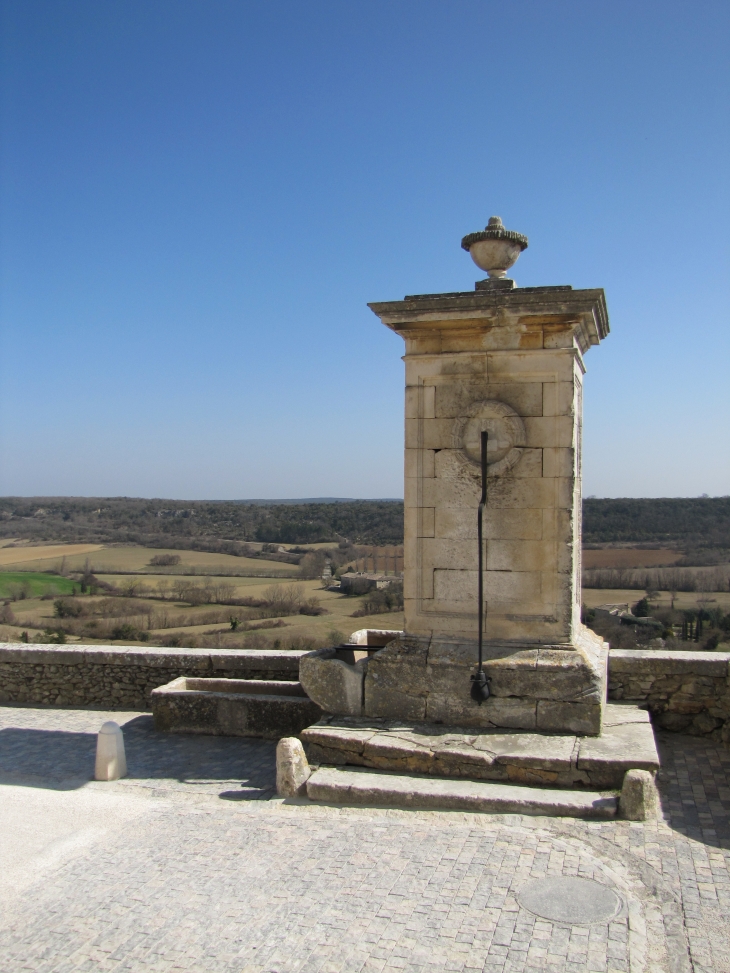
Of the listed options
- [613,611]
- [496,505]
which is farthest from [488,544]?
[613,611]

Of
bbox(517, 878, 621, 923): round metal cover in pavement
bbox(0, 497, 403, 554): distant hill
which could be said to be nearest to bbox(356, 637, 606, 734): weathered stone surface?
bbox(517, 878, 621, 923): round metal cover in pavement

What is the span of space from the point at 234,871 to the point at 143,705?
465 centimetres

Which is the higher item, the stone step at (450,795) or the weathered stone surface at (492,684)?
the weathered stone surface at (492,684)

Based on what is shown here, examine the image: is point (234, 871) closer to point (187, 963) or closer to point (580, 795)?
point (187, 963)

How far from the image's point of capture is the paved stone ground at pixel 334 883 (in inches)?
147

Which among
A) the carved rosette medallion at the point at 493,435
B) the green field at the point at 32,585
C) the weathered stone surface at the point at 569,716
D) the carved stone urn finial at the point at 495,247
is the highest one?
the carved stone urn finial at the point at 495,247

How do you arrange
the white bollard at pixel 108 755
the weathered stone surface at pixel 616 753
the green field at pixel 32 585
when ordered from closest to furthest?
the weathered stone surface at pixel 616 753 → the white bollard at pixel 108 755 → the green field at pixel 32 585

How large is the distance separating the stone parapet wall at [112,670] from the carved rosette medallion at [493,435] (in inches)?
132

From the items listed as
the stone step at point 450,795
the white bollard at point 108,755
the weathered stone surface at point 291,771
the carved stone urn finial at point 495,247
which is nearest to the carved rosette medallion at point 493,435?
the carved stone urn finial at point 495,247

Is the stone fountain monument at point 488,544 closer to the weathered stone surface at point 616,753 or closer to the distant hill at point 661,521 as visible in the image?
the weathered stone surface at point 616,753

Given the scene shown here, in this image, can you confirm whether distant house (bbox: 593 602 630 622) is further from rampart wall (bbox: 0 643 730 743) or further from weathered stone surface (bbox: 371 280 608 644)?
weathered stone surface (bbox: 371 280 608 644)

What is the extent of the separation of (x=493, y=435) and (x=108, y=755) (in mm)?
4219

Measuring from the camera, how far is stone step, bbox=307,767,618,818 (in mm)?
5188

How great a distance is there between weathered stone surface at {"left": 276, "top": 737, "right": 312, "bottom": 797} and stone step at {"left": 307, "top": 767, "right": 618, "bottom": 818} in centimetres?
9
